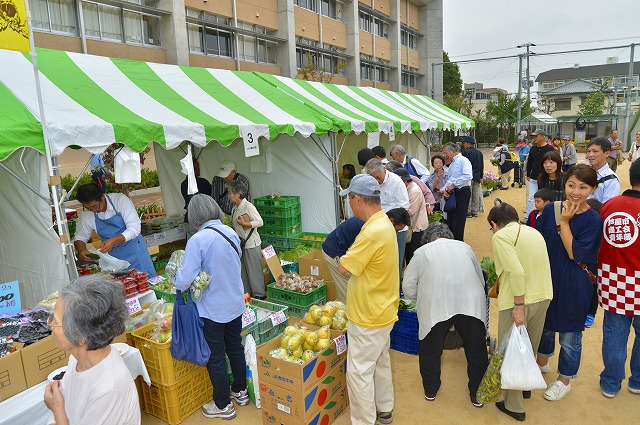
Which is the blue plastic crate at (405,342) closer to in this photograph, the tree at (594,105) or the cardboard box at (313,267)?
the cardboard box at (313,267)

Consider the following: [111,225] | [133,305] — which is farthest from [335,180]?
[133,305]

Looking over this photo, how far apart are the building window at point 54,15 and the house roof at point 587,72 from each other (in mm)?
74392

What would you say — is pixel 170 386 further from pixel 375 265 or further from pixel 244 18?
pixel 244 18

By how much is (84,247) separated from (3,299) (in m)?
1.23

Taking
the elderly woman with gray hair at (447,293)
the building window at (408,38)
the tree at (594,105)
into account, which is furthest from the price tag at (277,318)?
the tree at (594,105)

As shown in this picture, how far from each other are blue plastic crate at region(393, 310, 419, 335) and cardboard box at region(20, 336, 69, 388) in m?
2.90

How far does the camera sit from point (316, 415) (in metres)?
3.04

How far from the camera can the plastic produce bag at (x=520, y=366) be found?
115 inches

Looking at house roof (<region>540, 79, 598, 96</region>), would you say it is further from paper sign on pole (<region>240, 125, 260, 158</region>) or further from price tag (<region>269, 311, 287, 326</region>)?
price tag (<region>269, 311, 287, 326</region>)

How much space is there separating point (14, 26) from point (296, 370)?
3162 millimetres

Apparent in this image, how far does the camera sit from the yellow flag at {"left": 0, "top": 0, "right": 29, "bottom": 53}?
2900 mm

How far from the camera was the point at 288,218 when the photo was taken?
22.3 ft

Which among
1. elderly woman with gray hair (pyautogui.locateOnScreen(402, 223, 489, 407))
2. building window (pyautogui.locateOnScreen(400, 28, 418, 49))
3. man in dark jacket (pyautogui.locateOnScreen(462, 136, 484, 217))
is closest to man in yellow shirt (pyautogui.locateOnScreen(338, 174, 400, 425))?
elderly woman with gray hair (pyautogui.locateOnScreen(402, 223, 489, 407))

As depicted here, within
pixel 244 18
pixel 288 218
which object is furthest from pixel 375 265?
pixel 244 18
